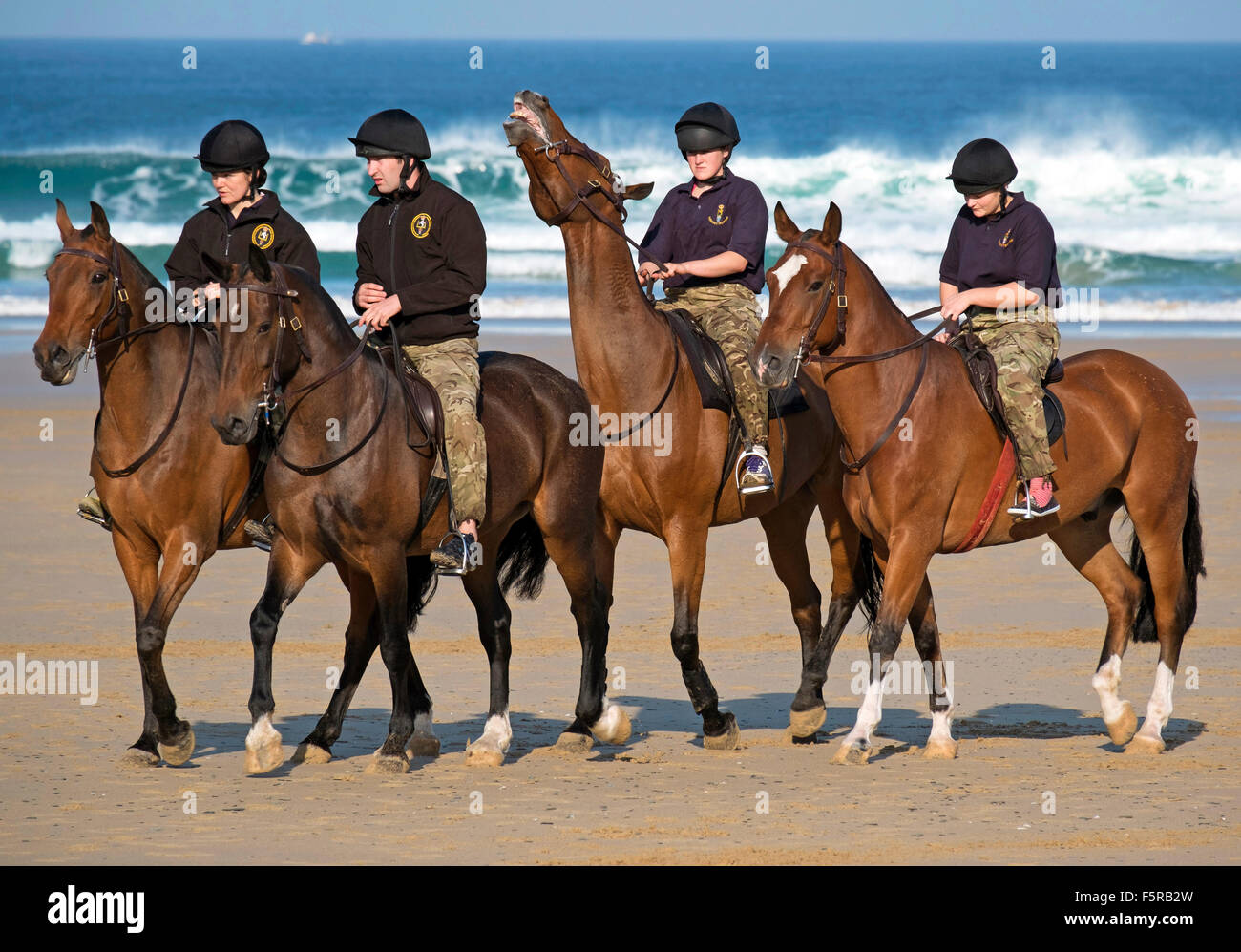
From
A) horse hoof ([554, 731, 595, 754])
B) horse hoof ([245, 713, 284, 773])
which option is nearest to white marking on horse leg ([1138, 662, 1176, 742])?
horse hoof ([554, 731, 595, 754])

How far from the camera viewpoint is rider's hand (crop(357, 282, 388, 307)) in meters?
8.02

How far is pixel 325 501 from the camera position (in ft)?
24.6

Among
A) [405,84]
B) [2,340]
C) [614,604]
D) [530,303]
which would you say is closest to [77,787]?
[614,604]

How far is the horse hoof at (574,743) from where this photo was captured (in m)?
8.36

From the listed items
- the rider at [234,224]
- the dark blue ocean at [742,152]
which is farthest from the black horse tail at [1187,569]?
the dark blue ocean at [742,152]

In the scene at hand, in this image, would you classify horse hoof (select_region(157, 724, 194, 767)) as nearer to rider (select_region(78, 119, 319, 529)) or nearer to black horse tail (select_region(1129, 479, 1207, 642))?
rider (select_region(78, 119, 319, 529))

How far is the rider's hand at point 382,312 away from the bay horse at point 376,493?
0.12m

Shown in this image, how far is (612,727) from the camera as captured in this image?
8438mm

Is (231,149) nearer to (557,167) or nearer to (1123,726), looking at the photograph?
(557,167)

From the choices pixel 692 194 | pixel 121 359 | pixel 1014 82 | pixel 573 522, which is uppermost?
pixel 1014 82

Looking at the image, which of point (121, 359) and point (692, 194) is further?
point (692, 194)

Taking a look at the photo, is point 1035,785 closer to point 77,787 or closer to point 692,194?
point 692,194

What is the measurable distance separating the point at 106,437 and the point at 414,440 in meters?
1.42

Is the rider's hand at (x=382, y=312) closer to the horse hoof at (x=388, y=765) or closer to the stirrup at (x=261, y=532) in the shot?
the stirrup at (x=261, y=532)
